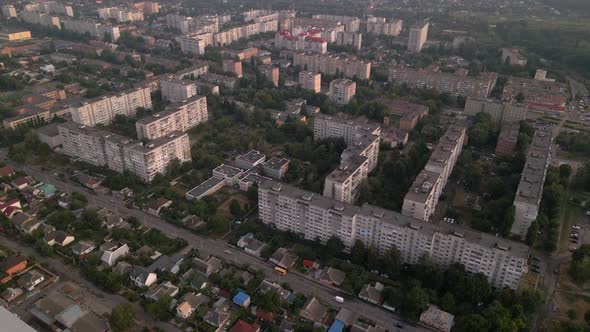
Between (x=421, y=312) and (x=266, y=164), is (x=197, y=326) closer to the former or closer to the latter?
(x=421, y=312)

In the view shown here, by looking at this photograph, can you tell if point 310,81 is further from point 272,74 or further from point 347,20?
point 347,20

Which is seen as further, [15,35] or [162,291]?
[15,35]

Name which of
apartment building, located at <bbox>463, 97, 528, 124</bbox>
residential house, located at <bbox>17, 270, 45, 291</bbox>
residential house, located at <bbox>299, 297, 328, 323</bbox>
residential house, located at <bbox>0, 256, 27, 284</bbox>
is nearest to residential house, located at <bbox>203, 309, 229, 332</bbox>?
residential house, located at <bbox>299, 297, 328, 323</bbox>

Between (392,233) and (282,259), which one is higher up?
(392,233)

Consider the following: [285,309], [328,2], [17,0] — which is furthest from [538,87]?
[17,0]

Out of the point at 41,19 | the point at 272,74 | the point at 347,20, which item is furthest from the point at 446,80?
the point at 41,19
